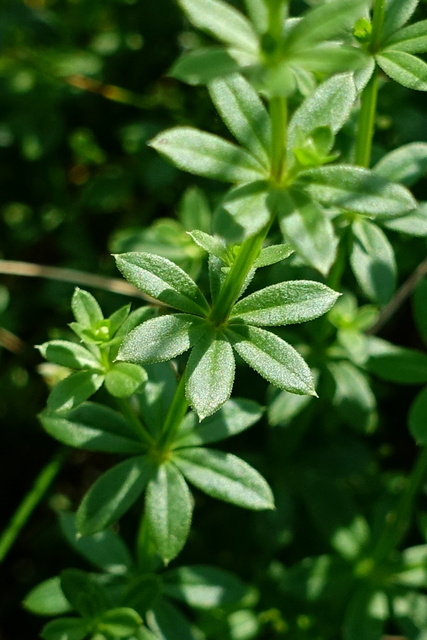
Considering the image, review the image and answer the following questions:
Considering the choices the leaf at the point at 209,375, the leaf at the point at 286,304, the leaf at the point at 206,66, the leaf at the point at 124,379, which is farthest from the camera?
the leaf at the point at 124,379

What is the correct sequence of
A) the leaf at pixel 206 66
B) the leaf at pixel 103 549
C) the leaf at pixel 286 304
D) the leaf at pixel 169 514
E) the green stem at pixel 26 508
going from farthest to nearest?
the green stem at pixel 26 508 < the leaf at pixel 103 549 < the leaf at pixel 169 514 < the leaf at pixel 286 304 < the leaf at pixel 206 66

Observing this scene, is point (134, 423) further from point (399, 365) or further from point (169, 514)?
point (399, 365)

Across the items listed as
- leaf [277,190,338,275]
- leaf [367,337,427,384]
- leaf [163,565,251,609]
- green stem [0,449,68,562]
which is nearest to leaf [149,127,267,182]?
leaf [277,190,338,275]

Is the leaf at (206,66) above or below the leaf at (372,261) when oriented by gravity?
below

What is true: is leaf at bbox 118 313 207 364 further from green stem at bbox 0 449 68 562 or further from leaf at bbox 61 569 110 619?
green stem at bbox 0 449 68 562

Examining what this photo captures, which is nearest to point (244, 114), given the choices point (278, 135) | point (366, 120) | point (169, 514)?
point (278, 135)

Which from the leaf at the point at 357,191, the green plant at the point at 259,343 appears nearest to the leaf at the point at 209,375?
the green plant at the point at 259,343

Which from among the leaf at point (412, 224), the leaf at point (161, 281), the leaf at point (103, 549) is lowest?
the leaf at point (103, 549)

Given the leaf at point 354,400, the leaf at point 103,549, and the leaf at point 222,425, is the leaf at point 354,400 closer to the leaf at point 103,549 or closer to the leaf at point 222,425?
the leaf at point 222,425

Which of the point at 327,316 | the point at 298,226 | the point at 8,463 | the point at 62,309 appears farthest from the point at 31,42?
the point at 298,226
